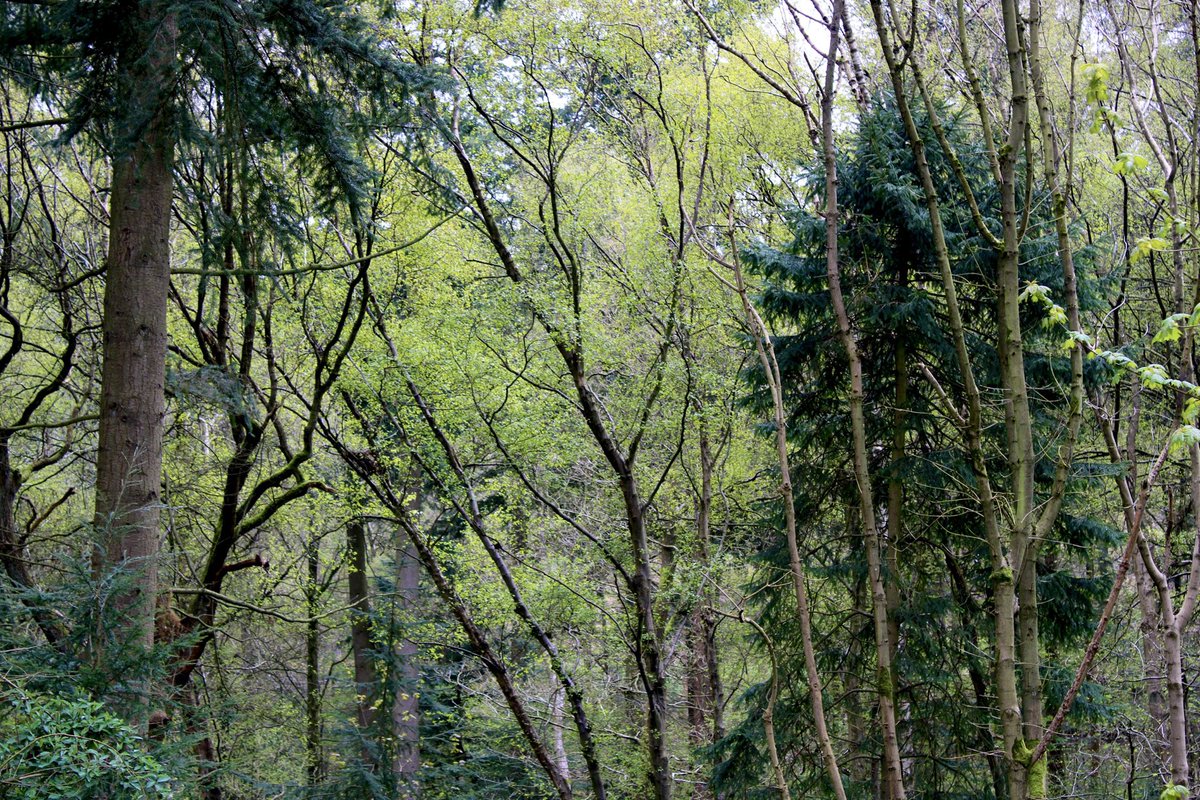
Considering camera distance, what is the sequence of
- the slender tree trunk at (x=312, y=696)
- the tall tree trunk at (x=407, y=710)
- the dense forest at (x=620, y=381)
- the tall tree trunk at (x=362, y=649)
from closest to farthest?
the dense forest at (x=620, y=381), the tall tree trunk at (x=407, y=710), the tall tree trunk at (x=362, y=649), the slender tree trunk at (x=312, y=696)

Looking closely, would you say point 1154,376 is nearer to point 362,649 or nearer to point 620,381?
point 620,381

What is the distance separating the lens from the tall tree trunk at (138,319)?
13.1 feet

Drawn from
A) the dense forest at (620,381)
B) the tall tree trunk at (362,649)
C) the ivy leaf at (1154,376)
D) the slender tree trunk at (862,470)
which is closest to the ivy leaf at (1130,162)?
the dense forest at (620,381)

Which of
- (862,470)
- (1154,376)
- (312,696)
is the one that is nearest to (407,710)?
(312,696)

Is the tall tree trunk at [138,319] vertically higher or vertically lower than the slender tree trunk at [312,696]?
higher

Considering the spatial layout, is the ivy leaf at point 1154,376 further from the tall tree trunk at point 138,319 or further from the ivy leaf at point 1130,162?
the tall tree trunk at point 138,319

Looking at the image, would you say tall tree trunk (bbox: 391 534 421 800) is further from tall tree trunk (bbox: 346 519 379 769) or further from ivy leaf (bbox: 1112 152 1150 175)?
ivy leaf (bbox: 1112 152 1150 175)

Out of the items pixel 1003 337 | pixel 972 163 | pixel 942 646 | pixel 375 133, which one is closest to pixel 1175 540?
pixel 942 646

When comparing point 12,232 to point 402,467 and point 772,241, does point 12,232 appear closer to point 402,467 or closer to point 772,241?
point 402,467

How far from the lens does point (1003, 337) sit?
11.8ft

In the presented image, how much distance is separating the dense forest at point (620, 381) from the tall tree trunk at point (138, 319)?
19 mm

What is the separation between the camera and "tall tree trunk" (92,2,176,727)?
3.99m

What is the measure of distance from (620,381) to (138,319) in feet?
21.4

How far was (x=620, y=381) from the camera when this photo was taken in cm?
1025
